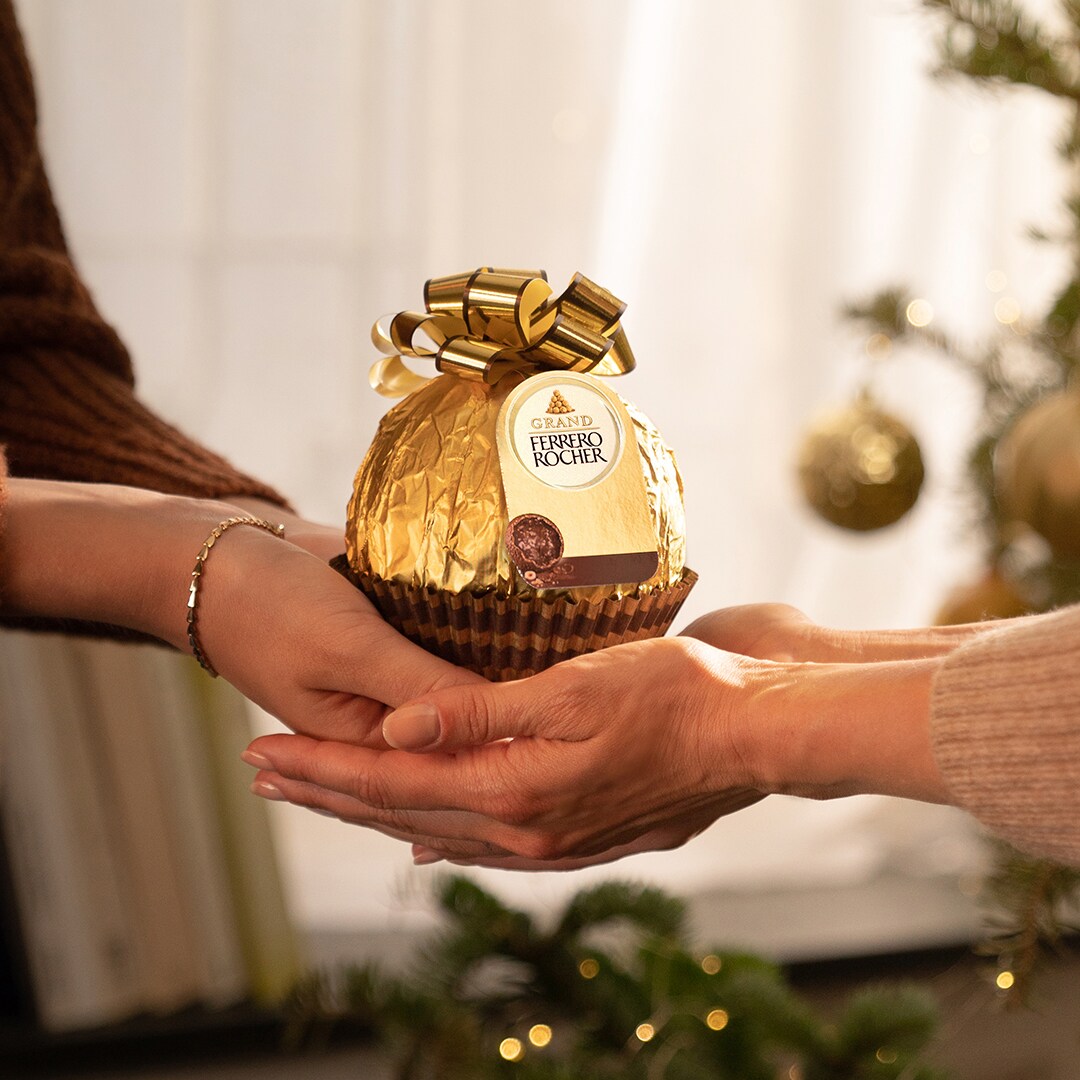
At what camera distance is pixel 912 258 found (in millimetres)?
2453

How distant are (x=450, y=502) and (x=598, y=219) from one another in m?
1.58

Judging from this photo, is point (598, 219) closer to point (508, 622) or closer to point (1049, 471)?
point (1049, 471)

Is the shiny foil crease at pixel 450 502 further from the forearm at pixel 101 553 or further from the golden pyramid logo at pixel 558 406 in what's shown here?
the forearm at pixel 101 553

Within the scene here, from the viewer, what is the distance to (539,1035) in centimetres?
136

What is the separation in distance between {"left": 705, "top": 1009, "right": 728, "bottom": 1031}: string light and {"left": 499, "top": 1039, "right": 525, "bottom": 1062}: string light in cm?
20

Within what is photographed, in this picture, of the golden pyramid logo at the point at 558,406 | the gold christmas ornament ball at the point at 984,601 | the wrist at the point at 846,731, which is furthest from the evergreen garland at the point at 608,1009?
the golden pyramid logo at the point at 558,406

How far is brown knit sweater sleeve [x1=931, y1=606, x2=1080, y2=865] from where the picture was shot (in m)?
0.68

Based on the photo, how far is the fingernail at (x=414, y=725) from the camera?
78 centimetres

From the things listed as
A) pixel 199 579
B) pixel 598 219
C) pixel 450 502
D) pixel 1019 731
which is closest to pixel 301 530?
pixel 199 579

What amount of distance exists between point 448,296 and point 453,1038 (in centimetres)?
81

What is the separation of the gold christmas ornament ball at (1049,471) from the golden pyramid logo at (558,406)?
678 millimetres

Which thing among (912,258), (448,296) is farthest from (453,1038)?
(912,258)

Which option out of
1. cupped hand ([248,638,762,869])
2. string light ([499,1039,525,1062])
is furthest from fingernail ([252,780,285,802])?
string light ([499,1039,525,1062])

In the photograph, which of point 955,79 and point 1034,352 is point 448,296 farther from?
point 1034,352
